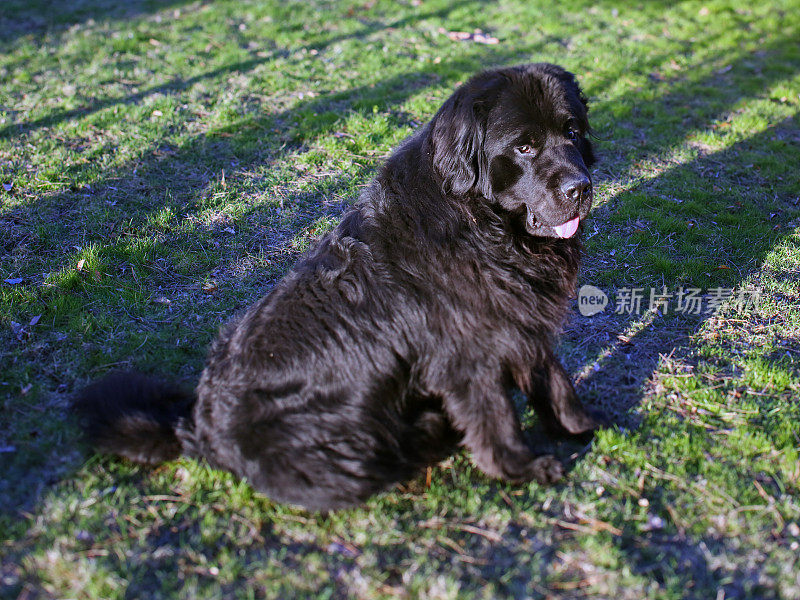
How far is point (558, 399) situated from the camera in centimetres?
333

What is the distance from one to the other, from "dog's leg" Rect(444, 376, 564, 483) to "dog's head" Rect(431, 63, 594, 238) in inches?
35.9

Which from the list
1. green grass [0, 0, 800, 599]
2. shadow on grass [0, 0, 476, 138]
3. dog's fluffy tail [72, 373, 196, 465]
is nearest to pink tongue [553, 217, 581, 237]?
green grass [0, 0, 800, 599]

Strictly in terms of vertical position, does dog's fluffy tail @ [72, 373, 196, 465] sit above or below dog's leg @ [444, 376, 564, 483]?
above

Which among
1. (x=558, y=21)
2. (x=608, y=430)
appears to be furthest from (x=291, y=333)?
(x=558, y=21)

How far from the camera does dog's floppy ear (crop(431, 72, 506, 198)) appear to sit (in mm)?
3018

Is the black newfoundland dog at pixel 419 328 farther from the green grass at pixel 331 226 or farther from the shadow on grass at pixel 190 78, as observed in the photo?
the shadow on grass at pixel 190 78

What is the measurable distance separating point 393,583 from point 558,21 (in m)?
9.27

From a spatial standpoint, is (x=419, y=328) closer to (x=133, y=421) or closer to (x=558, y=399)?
(x=558, y=399)

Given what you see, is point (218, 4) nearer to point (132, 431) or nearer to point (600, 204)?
point (600, 204)

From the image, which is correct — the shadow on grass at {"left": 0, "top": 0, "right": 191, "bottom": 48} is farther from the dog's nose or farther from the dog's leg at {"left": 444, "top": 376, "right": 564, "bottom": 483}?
the dog's leg at {"left": 444, "top": 376, "right": 564, "bottom": 483}

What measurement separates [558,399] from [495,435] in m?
0.49

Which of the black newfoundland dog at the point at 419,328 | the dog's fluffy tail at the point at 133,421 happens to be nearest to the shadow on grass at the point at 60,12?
the dog's fluffy tail at the point at 133,421

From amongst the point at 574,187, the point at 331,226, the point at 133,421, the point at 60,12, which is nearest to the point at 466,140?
the point at 574,187

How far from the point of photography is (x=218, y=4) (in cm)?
1051
